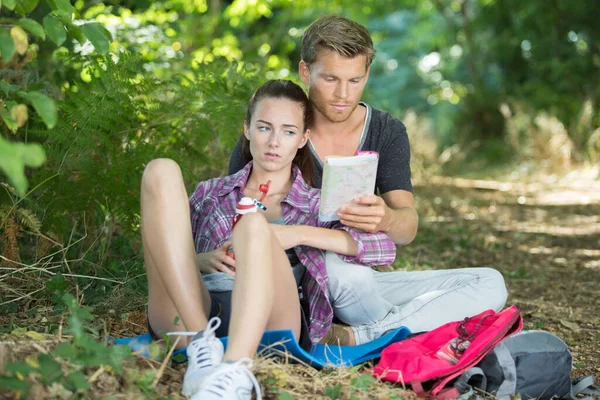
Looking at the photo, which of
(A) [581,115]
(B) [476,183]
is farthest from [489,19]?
(B) [476,183]

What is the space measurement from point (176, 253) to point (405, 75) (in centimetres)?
1821

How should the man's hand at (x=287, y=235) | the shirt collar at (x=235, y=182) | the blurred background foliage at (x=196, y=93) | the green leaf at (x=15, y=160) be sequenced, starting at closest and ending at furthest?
1. the green leaf at (x=15, y=160)
2. the man's hand at (x=287, y=235)
3. the shirt collar at (x=235, y=182)
4. the blurred background foliage at (x=196, y=93)

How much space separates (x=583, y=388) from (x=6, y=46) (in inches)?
92.3

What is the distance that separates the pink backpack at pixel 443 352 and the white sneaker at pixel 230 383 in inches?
24.8

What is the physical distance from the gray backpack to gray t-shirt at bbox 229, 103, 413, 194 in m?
0.94

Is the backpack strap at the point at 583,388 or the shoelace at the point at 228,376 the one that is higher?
the shoelace at the point at 228,376

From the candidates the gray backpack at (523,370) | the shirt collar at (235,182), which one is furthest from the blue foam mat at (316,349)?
the shirt collar at (235,182)

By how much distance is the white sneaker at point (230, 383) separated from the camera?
232 cm

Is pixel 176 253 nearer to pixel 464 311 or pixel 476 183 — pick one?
pixel 464 311

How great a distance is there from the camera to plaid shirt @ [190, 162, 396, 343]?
121 inches

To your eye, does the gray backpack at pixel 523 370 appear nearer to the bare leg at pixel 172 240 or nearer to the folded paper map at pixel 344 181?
the folded paper map at pixel 344 181

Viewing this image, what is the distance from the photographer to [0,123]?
3.88m

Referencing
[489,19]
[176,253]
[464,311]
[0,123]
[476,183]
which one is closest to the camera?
[176,253]

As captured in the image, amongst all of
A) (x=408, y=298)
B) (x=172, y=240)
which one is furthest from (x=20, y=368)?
(x=408, y=298)
